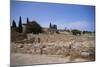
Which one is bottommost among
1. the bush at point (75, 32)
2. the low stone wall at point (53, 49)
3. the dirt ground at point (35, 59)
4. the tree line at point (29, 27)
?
the dirt ground at point (35, 59)

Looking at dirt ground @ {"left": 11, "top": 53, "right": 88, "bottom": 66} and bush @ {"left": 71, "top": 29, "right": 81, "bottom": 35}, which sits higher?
bush @ {"left": 71, "top": 29, "right": 81, "bottom": 35}

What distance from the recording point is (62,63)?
2.98 m

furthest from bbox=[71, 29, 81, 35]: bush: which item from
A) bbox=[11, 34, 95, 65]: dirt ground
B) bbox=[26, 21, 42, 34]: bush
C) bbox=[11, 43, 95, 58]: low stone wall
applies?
bbox=[26, 21, 42, 34]: bush

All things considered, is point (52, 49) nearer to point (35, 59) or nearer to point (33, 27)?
point (35, 59)

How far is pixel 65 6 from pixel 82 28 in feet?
1.49

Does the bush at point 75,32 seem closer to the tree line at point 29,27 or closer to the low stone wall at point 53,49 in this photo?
the low stone wall at point 53,49

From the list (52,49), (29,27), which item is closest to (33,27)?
(29,27)

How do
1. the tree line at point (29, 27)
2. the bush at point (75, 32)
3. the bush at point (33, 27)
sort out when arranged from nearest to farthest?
the tree line at point (29, 27)
the bush at point (33, 27)
the bush at point (75, 32)

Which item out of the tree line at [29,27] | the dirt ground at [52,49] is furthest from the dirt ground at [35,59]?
the tree line at [29,27]

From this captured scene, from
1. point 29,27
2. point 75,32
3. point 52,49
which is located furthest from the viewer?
point 75,32

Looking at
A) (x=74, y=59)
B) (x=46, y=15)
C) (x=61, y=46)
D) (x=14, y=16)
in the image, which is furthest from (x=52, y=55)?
(x=14, y=16)

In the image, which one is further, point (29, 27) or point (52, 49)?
point (52, 49)

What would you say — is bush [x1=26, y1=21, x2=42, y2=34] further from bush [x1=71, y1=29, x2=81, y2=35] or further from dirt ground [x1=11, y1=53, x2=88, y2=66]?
bush [x1=71, y1=29, x2=81, y2=35]

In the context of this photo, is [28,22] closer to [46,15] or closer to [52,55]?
[46,15]
